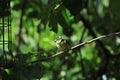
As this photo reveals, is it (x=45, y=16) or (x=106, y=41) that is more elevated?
(x=45, y=16)

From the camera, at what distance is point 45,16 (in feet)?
5.04

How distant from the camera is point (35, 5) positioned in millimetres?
2926

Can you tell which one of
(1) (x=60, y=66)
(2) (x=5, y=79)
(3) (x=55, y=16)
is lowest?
(1) (x=60, y=66)

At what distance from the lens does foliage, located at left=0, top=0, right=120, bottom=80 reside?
1.45 meters

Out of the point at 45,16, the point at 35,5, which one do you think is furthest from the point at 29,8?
the point at 45,16

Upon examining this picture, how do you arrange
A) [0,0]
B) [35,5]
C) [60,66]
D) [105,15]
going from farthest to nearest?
[105,15] < [35,5] < [60,66] < [0,0]

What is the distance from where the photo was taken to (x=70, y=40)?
273cm

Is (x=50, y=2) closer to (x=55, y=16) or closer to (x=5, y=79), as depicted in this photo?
(x=55, y=16)

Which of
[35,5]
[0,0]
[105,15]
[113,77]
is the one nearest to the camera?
[0,0]

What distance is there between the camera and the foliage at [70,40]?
Answer: 1445mm

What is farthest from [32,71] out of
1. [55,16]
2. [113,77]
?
[113,77]

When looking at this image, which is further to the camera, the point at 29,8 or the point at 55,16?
the point at 29,8

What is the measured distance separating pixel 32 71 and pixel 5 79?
92 mm

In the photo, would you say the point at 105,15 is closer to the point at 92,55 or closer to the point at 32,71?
the point at 92,55
